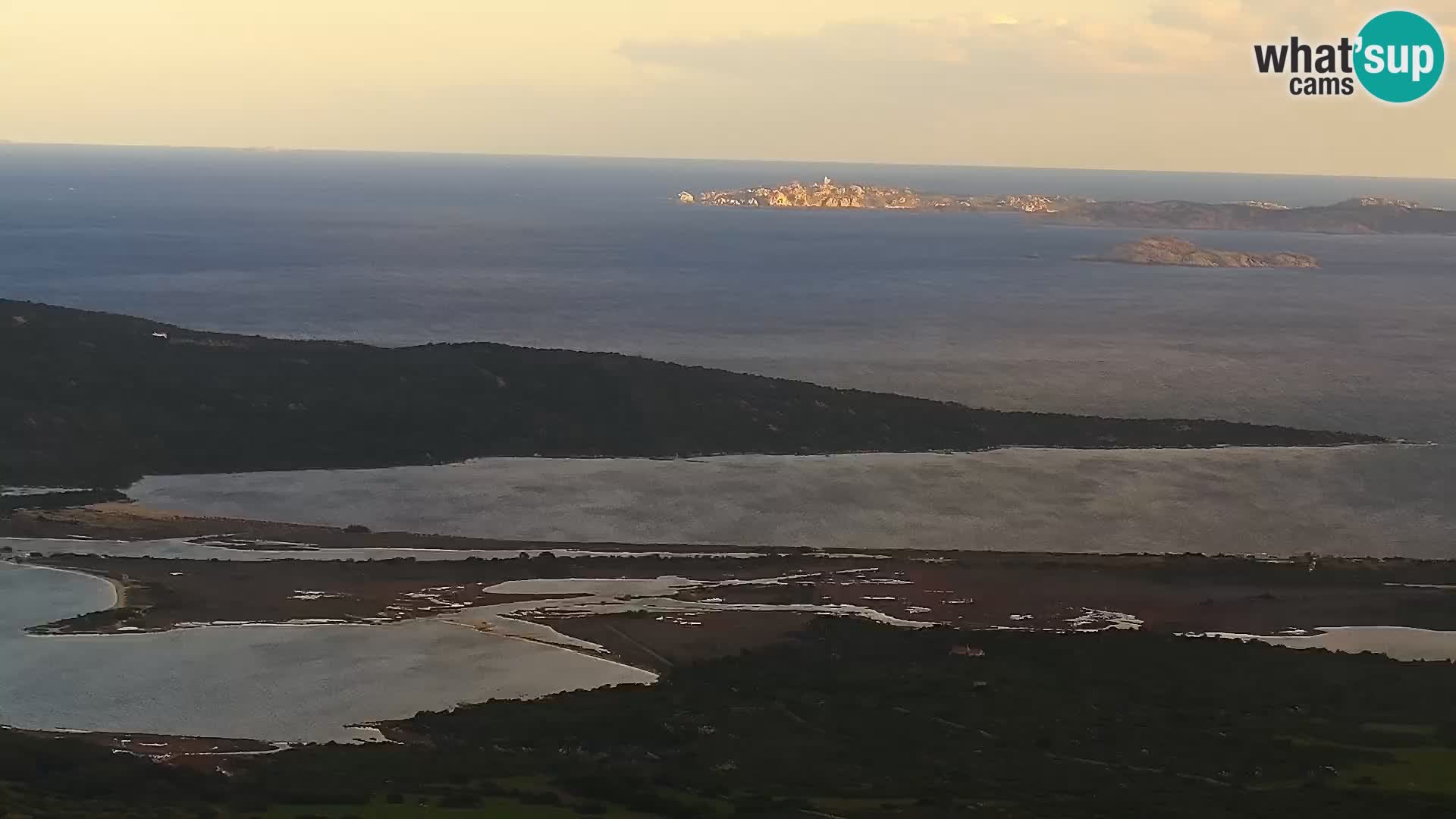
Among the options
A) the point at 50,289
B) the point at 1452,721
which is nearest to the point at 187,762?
the point at 1452,721

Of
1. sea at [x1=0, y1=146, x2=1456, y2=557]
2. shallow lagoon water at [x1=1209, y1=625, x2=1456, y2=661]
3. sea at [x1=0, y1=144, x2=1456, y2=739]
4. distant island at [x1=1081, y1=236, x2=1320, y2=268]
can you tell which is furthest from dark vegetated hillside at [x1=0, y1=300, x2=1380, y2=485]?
distant island at [x1=1081, y1=236, x2=1320, y2=268]

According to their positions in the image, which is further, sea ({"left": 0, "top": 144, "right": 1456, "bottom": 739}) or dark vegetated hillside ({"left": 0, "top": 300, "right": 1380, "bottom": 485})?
dark vegetated hillside ({"left": 0, "top": 300, "right": 1380, "bottom": 485})

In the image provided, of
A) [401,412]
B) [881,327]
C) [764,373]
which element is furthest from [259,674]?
[881,327]

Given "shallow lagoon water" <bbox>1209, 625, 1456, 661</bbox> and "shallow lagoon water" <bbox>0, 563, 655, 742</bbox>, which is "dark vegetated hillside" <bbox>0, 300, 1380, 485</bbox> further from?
"shallow lagoon water" <bbox>1209, 625, 1456, 661</bbox>

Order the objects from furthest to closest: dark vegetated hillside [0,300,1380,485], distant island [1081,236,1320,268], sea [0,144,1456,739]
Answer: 1. distant island [1081,236,1320,268]
2. dark vegetated hillside [0,300,1380,485]
3. sea [0,144,1456,739]

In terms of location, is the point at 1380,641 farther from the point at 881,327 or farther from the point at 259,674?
the point at 881,327

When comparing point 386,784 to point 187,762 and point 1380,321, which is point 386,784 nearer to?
point 187,762

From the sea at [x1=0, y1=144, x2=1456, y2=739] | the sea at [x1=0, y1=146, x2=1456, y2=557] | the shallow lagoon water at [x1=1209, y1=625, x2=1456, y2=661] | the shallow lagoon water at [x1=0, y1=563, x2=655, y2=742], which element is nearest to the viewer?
the shallow lagoon water at [x1=0, y1=563, x2=655, y2=742]
